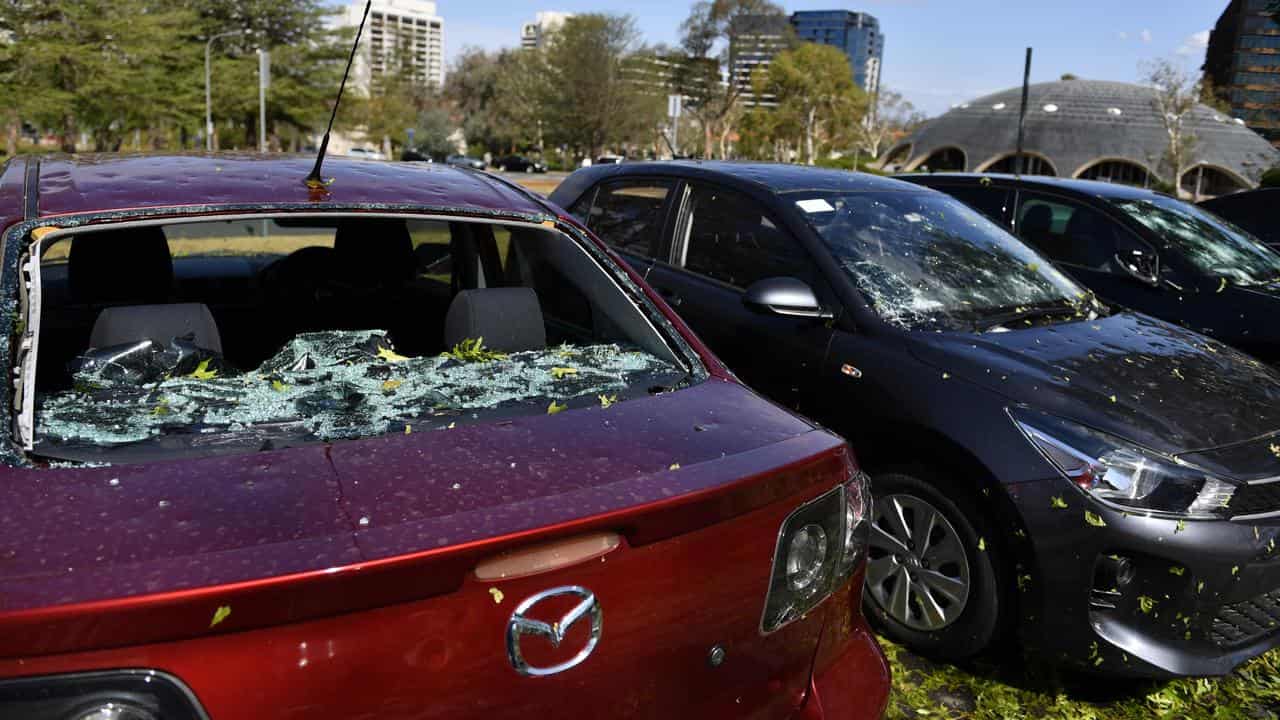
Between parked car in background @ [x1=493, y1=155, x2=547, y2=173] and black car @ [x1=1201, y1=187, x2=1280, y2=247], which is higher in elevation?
parked car in background @ [x1=493, y1=155, x2=547, y2=173]

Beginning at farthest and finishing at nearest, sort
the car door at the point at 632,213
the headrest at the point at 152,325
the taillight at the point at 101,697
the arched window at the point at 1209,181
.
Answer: the arched window at the point at 1209,181, the car door at the point at 632,213, the headrest at the point at 152,325, the taillight at the point at 101,697

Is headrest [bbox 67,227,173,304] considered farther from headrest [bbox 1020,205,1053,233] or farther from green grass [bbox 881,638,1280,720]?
headrest [bbox 1020,205,1053,233]

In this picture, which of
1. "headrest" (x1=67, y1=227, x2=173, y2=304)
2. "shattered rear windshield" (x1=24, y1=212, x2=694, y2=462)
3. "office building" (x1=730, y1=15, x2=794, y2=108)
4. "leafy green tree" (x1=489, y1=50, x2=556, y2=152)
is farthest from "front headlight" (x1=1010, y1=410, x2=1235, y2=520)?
"leafy green tree" (x1=489, y1=50, x2=556, y2=152)

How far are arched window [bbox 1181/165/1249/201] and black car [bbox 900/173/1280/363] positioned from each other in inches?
2648

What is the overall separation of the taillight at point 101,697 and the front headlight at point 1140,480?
2.54 meters

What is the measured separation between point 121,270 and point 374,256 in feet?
2.99

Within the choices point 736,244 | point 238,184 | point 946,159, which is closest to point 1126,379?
point 736,244

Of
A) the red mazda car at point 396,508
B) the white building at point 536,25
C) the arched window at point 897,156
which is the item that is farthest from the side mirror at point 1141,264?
the white building at point 536,25

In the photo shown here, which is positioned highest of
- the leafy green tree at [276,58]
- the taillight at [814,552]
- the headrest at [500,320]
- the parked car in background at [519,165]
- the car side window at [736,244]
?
the leafy green tree at [276,58]

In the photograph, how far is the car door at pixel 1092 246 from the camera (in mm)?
5828

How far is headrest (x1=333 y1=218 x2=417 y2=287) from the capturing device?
364cm

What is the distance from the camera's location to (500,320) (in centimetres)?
271

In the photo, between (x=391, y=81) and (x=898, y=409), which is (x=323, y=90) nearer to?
(x=391, y=81)

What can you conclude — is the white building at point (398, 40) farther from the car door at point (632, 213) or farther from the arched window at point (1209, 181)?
the arched window at point (1209, 181)
